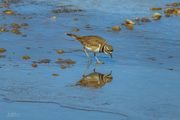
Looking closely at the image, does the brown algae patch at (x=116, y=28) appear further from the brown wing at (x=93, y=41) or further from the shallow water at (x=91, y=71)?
the brown wing at (x=93, y=41)

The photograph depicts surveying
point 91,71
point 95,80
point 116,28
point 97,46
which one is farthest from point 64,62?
point 116,28

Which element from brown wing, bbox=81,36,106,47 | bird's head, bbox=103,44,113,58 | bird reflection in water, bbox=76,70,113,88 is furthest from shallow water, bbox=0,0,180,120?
brown wing, bbox=81,36,106,47

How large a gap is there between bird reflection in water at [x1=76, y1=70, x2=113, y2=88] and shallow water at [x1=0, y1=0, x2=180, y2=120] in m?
0.10

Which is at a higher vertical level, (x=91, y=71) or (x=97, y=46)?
(x=97, y=46)

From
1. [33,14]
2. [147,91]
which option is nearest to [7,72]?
[147,91]

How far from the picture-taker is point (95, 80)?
10680mm

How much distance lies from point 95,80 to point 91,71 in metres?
0.57

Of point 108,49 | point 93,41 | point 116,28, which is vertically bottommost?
point 116,28

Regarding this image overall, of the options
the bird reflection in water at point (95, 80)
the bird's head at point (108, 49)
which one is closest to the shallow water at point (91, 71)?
the bird reflection in water at point (95, 80)

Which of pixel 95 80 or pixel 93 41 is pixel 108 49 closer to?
pixel 93 41

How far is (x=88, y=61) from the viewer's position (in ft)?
39.7

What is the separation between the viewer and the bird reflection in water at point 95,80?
1039 centimetres

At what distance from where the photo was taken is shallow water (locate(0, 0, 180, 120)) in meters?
9.08

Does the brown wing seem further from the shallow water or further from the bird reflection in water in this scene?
the bird reflection in water
